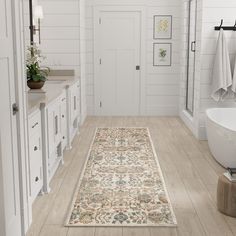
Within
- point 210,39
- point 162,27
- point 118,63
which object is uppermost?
point 162,27

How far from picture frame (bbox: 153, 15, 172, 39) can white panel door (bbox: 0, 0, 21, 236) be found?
227 inches

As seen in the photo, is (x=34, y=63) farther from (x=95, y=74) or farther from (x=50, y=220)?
(x=95, y=74)

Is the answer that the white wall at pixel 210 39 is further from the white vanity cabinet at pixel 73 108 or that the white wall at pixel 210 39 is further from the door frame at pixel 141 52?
the door frame at pixel 141 52

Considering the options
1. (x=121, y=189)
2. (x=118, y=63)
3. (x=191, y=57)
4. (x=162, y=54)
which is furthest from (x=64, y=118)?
(x=162, y=54)

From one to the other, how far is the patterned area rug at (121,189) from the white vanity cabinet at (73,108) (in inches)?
14.9

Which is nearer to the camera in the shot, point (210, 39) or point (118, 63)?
point (210, 39)

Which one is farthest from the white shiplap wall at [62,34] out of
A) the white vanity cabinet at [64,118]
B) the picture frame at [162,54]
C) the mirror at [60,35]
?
the white vanity cabinet at [64,118]

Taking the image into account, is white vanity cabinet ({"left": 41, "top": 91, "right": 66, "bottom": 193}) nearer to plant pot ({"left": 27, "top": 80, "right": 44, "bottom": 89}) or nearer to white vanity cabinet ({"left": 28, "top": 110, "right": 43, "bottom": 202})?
white vanity cabinet ({"left": 28, "top": 110, "right": 43, "bottom": 202})

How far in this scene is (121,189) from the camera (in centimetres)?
403

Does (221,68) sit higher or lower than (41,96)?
higher

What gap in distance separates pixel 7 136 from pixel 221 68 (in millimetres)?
3947

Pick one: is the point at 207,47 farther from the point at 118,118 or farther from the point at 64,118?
the point at 118,118

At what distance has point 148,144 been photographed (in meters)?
5.90

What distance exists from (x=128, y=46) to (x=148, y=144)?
9.37 ft
